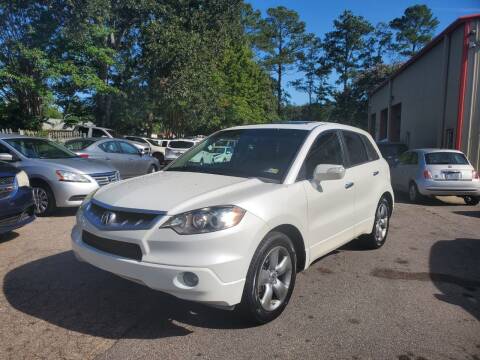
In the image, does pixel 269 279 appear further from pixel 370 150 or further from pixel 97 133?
pixel 97 133

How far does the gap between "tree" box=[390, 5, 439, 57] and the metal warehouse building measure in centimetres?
3385

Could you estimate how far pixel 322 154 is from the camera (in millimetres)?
4516

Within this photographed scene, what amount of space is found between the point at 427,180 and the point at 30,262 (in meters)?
9.06

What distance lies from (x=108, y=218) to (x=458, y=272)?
409 centimetres

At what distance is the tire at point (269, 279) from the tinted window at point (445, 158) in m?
8.37

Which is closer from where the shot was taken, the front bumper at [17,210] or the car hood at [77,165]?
the front bumper at [17,210]

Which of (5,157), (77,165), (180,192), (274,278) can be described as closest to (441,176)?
(274,278)

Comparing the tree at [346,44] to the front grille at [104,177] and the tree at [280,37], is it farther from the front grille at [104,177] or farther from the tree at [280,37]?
the front grille at [104,177]

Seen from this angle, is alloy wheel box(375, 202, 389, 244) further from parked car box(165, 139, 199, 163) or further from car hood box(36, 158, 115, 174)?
parked car box(165, 139, 199, 163)

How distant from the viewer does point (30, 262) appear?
4.99 m

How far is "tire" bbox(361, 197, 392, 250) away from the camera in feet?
18.6

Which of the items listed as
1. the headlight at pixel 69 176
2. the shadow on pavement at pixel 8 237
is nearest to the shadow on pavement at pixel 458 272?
the shadow on pavement at pixel 8 237

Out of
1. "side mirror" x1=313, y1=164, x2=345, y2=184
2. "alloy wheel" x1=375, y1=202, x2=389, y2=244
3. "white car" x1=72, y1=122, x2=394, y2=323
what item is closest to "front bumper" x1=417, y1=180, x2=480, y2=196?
"alloy wheel" x1=375, y1=202, x2=389, y2=244

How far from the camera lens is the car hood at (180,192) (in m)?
3.29
